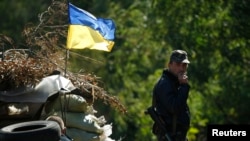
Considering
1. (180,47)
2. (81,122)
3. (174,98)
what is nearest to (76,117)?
(81,122)

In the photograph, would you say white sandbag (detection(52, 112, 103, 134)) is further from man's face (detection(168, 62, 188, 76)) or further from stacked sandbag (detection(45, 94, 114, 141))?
man's face (detection(168, 62, 188, 76))

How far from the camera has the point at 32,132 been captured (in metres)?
9.42

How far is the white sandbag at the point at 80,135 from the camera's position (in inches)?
418

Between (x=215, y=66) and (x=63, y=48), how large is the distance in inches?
490

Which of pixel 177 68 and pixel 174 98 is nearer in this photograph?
pixel 174 98

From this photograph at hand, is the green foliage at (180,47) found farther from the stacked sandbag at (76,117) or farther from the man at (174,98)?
the man at (174,98)

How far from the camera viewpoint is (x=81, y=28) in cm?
1123

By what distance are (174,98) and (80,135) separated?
4.12 feet

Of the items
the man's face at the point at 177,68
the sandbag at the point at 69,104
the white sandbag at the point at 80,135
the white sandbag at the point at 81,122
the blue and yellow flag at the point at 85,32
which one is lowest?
the white sandbag at the point at 80,135

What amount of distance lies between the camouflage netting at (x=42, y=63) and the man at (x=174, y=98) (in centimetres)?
101

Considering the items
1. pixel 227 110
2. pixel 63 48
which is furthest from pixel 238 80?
pixel 63 48

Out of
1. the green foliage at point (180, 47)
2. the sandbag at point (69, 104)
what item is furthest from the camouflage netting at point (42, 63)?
the green foliage at point (180, 47)

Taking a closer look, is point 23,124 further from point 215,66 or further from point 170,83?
point 215,66

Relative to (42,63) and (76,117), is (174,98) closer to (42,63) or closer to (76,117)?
(76,117)
